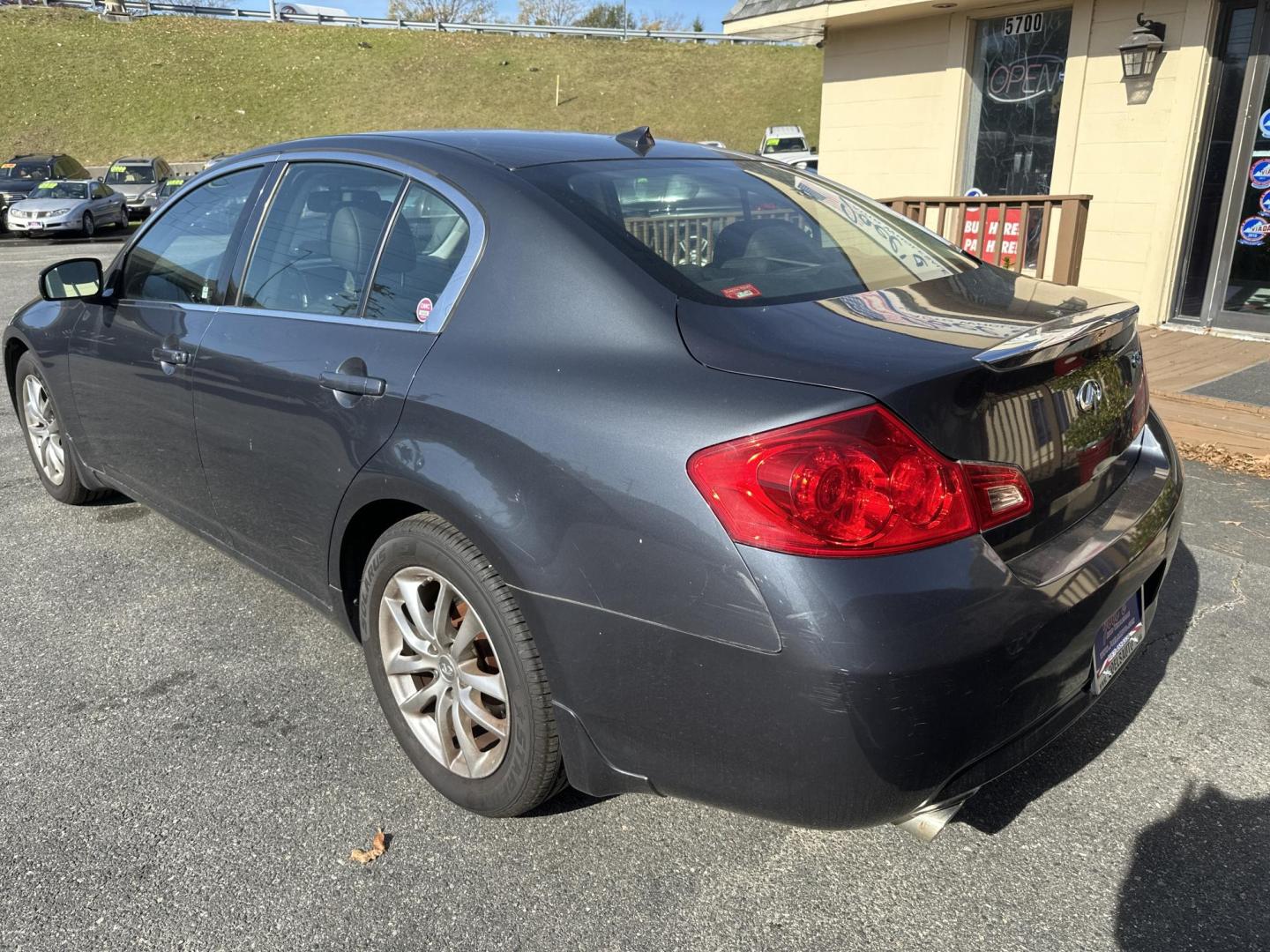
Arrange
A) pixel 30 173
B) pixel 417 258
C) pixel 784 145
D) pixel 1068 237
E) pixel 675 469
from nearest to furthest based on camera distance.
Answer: pixel 675 469, pixel 417 258, pixel 1068 237, pixel 30 173, pixel 784 145

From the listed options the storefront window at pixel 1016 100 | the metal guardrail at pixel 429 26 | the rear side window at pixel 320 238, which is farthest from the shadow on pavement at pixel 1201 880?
the metal guardrail at pixel 429 26

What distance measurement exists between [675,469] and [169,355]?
86.1 inches

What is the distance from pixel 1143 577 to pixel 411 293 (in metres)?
1.91

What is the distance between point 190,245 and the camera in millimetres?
3518

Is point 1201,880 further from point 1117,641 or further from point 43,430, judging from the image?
point 43,430

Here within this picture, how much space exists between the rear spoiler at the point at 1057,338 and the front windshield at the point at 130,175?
29.7 m

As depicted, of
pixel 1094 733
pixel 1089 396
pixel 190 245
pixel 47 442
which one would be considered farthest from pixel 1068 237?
pixel 47 442

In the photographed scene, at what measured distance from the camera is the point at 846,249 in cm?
272

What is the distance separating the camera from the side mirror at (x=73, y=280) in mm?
3795

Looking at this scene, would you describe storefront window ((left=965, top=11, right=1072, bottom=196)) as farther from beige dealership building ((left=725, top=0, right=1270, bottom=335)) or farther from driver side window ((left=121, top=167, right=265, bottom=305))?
driver side window ((left=121, top=167, right=265, bottom=305))

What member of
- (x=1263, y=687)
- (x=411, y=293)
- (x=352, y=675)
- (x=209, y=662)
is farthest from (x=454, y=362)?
(x=1263, y=687)

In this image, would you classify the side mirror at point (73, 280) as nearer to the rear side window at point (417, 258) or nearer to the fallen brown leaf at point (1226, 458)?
the rear side window at point (417, 258)

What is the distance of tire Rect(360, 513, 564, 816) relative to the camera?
2.20 metres

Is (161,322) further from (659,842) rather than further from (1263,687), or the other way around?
(1263,687)
